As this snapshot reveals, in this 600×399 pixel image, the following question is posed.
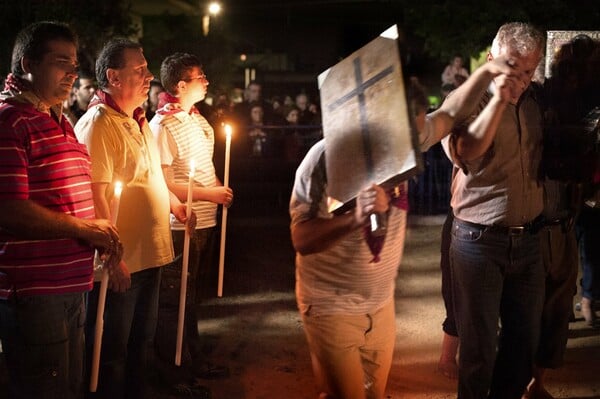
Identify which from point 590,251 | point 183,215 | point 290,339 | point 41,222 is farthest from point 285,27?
point 41,222

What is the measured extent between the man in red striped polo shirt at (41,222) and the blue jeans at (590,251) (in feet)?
15.1

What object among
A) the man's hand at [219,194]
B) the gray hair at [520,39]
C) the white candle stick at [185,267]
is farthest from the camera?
the man's hand at [219,194]

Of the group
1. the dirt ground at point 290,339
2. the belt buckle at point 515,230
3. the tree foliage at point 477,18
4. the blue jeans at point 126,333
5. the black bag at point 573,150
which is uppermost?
the tree foliage at point 477,18

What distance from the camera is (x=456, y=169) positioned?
4.18m

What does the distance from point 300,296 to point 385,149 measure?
981 millimetres

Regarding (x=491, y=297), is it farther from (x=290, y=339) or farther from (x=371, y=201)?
(x=290, y=339)

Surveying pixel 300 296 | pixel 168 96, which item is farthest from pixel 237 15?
pixel 300 296

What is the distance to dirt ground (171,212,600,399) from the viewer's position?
5.12 m

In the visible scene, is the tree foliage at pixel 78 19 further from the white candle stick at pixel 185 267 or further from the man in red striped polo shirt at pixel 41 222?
the man in red striped polo shirt at pixel 41 222

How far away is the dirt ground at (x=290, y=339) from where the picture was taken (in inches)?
202

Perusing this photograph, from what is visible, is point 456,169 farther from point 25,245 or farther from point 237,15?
point 237,15

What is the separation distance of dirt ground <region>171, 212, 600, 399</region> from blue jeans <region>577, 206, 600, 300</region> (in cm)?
35

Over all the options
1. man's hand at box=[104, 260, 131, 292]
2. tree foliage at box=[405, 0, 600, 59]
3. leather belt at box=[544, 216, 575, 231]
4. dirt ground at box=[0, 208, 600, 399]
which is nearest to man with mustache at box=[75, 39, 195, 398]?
man's hand at box=[104, 260, 131, 292]

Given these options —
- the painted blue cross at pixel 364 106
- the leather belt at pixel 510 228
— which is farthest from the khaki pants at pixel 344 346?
the leather belt at pixel 510 228
